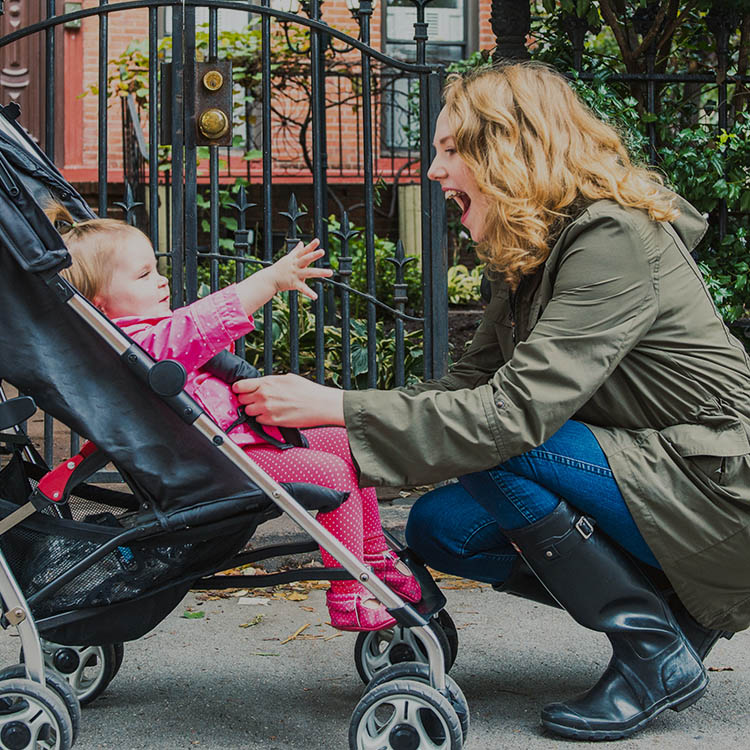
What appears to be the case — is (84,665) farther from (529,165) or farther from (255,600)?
(529,165)

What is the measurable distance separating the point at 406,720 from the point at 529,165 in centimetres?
126

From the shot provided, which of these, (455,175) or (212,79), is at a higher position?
(212,79)

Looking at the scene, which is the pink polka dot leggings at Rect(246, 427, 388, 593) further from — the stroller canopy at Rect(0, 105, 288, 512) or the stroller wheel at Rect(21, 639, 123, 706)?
the stroller wheel at Rect(21, 639, 123, 706)

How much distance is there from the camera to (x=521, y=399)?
233 centimetres

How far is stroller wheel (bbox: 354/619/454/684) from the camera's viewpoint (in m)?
2.77

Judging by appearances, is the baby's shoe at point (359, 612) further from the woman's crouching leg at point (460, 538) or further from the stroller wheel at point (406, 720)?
the woman's crouching leg at point (460, 538)

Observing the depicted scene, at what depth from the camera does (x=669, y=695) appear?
8.23ft

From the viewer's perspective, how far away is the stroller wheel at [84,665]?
2713mm

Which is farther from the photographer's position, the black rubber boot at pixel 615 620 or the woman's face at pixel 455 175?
the woman's face at pixel 455 175

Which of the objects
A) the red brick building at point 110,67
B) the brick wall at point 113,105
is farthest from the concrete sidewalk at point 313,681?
the brick wall at point 113,105

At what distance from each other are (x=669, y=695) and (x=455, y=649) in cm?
61

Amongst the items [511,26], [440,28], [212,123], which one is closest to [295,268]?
[212,123]

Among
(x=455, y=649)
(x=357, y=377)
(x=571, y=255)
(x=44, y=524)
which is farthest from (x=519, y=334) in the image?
(x=357, y=377)

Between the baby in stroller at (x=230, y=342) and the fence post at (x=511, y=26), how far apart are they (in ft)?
7.50
